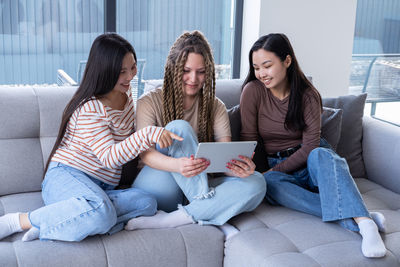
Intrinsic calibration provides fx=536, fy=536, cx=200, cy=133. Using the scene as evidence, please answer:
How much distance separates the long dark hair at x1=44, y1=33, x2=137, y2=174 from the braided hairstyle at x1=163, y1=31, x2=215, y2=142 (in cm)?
20

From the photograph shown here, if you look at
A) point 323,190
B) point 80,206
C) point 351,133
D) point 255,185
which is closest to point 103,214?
point 80,206

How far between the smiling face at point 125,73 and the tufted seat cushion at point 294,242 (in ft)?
2.22

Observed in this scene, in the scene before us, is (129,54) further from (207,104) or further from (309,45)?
(309,45)

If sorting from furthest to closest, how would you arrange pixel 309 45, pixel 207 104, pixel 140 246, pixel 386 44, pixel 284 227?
pixel 386 44 < pixel 309 45 < pixel 207 104 < pixel 284 227 < pixel 140 246

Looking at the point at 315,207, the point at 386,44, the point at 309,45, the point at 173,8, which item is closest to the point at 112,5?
the point at 173,8

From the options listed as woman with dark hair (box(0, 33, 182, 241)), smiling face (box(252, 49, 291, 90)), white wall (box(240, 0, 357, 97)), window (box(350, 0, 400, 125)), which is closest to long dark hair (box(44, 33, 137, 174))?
woman with dark hair (box(0, 33, 182, 241))

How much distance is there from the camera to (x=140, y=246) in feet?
6.01

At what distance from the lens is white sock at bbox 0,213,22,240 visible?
70.8 inches

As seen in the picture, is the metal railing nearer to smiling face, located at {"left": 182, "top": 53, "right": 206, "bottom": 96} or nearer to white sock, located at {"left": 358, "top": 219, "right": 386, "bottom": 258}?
smiling face, located at {"left": 182, "top": 53, "right": 206, "bottom": 96}

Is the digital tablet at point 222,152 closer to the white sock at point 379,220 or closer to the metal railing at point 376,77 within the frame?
the white sock at point 379,220

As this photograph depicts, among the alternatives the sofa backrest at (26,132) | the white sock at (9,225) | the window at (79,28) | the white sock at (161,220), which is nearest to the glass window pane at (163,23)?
the window at (79,28)

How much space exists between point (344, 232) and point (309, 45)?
2005 millimetres

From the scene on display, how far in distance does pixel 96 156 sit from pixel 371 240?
1.04 meters

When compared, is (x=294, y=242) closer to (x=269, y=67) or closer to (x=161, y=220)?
(x=161, y=220)
